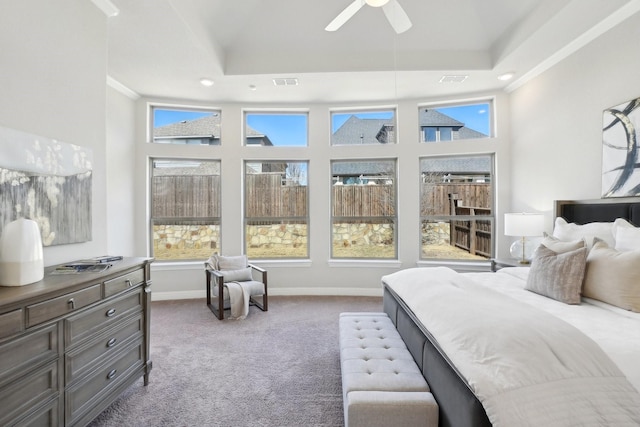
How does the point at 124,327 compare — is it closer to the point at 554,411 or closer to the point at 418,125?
the point at 554,411

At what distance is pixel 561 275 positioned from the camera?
7.16 feet

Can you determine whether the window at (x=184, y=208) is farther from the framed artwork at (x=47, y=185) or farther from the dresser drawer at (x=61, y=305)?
the dresser drawer at (x=61, y=305)

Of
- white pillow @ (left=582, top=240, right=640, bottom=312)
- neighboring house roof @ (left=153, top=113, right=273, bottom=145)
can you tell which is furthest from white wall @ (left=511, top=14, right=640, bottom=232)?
neighboring house roof @ (left=153, top=113, right=273, bottom=145)

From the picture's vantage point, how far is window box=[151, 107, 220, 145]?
4750 millimetres

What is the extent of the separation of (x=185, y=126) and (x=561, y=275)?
16.6 feet

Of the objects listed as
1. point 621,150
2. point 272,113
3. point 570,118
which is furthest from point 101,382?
point 570,118

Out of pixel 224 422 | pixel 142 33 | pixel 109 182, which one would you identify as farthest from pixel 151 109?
pixel 224 422

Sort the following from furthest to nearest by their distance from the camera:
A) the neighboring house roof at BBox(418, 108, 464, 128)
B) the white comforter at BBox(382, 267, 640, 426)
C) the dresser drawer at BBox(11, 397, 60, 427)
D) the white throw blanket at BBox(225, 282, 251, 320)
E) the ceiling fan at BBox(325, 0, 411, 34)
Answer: the neighboring house roof at BBox(418, 108, 464, 128), the white throw blanket at BBox(225, 282, 251, 320), the ceiling fan at BBox(325, 0, 411, 34), the dresser drawer at BBox(11, 397, 60, 427), the white comforter at BBox(382, 267, 640, 426)

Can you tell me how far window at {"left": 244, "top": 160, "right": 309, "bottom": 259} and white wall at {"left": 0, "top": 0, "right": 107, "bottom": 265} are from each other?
251 centimetres

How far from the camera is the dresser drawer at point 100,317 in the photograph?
5.49ft

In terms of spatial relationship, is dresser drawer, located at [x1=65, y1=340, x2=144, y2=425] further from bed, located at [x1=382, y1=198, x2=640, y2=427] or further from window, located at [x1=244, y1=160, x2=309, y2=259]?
window, located at [x1=244, y1=160, x2=309, y2=259]

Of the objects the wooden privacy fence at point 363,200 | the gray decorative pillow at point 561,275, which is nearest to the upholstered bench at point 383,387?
the gray decorative pillow at point 561,275

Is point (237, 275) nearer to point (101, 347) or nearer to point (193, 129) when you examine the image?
point (101, 347)

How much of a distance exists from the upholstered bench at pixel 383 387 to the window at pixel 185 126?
12.9 ft
